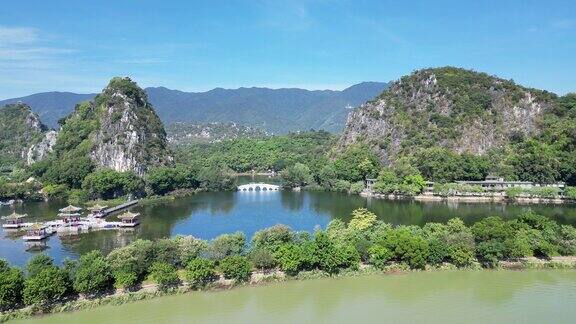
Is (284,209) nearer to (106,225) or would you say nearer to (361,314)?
(106,225)

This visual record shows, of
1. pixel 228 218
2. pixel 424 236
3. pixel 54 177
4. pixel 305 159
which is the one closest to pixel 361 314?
pixel 424 236

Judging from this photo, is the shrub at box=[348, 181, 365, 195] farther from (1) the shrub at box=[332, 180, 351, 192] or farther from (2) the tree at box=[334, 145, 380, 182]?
(2) the tree at box=[334, 145, 380, 182]

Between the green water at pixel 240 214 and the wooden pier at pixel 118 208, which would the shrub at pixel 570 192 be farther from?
the wooden pier at pixel 118 208

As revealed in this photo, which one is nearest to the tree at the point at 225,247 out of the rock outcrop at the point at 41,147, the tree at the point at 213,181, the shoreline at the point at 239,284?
the shoreline at the point at 239,284

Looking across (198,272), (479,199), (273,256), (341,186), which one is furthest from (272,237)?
(341,186)

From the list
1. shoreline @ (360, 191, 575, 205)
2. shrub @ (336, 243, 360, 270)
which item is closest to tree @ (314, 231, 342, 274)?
shrub @ (336, 243, 360, 270)

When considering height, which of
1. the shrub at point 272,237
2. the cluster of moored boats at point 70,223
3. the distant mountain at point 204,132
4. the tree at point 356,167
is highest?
the distant mountain at point 204,132

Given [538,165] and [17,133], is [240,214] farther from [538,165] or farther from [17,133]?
[17,133]
